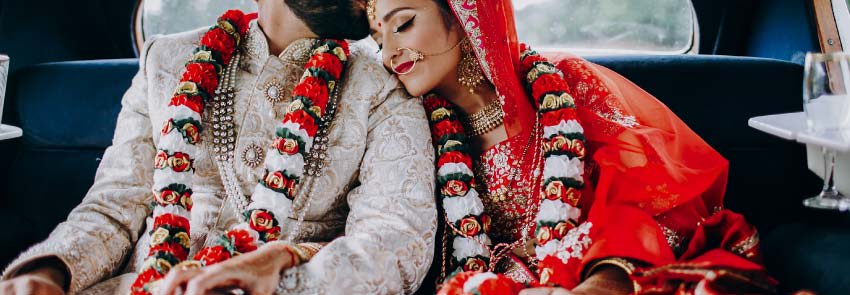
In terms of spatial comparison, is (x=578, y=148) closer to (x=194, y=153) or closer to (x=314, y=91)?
(x=314, y=91)

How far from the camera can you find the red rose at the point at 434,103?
2.35 meters

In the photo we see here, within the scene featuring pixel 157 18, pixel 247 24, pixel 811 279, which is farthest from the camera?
pixel 157 18

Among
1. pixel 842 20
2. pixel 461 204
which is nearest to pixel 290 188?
pixel 461 204

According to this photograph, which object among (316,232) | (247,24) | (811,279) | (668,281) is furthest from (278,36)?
(811,279)

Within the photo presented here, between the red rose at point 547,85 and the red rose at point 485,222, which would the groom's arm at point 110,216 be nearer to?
the red rose at point 485,222

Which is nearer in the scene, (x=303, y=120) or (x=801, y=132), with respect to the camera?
(x=801, y=132)

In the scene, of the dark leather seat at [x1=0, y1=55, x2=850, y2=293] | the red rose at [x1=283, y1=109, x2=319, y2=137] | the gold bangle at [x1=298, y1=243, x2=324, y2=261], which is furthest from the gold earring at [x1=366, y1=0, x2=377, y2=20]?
the dark leather seat at [x1=0, y1=55, x2=850, y2=293]

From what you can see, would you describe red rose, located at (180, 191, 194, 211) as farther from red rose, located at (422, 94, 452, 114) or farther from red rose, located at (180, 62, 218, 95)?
red rose, located at (422, 94, 452, 114)

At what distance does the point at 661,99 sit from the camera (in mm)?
2820

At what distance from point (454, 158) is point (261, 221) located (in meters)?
0.59

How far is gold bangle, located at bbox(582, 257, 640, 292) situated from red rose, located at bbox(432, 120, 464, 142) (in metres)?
0.59

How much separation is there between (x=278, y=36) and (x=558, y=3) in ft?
4.82

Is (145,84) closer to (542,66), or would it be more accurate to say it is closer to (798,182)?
(542,66)

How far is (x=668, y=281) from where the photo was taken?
6.04ft
